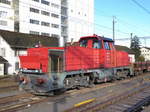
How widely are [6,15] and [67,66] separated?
50017 mm

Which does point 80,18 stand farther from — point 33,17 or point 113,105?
point 113,105

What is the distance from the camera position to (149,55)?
363 ft

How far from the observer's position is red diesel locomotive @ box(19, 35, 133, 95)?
33.0ft

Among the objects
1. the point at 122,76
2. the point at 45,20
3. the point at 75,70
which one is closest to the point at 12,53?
the point at 122,76

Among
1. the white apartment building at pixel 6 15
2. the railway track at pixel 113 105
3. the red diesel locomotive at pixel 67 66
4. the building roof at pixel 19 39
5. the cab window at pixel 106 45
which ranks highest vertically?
the white apartment building at pixel 6 15

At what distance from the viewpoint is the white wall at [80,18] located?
73125mm

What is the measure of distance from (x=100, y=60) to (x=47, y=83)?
5.70 metres

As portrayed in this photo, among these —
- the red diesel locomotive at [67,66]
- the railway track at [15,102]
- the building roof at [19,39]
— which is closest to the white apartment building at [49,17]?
the building roof at [19,39]

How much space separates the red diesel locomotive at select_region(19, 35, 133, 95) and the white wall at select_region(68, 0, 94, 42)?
189 ft

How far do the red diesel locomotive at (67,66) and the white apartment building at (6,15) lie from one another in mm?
44074

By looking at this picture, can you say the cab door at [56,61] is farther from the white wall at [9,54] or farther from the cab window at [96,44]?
the white wall at [9,54]

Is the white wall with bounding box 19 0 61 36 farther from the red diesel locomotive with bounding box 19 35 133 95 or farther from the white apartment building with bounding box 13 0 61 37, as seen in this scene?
the red diesel locomotive with bounding box 19 35 133 95

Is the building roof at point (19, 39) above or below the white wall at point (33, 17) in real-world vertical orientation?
below

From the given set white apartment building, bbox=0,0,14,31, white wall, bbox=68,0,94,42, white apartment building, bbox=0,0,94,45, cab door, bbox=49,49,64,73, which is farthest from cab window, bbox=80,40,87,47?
white wall, bbox=68,0,94,42
